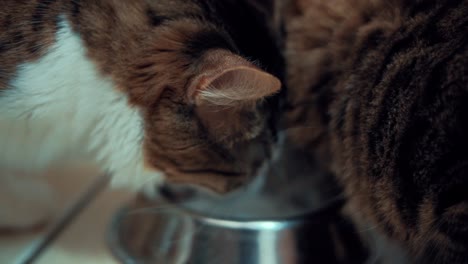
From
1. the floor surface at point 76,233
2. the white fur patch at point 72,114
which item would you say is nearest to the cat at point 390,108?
the white fur patch at point 72,114

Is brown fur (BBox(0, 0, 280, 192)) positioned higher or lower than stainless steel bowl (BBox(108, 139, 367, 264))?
higher

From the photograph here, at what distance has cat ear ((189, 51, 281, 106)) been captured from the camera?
753 mm

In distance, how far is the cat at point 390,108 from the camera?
0.72m

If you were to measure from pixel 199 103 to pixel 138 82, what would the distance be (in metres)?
0.10

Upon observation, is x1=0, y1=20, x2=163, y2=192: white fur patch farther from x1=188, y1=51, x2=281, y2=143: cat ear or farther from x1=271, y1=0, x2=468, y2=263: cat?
x1=271, y1=0, x2=468, y2=263: cat

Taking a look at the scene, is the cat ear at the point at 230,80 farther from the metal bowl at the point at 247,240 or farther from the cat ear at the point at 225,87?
the metal bowl at the point at 247,240

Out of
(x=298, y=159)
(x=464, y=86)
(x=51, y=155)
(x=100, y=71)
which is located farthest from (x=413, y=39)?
(x=51, y=155)

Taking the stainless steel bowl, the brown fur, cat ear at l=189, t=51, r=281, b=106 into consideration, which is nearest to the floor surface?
the stainless steel bowl

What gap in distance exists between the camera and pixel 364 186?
88cm

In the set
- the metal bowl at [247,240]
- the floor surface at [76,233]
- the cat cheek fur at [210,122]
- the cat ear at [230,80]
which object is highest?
the cat ear at [230,80]

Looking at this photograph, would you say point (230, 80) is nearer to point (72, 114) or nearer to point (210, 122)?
point (210, 122)

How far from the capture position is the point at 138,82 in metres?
0.88

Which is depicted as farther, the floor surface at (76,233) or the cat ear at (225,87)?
Answer: the floor surface at (76,233)

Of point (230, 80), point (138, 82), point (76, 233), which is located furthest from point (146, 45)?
point (76, 233)
